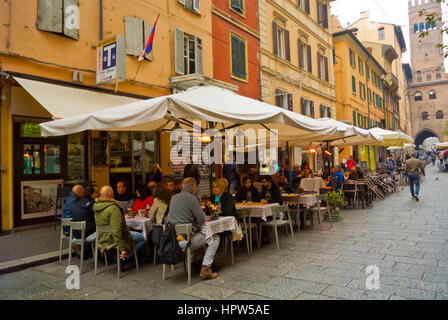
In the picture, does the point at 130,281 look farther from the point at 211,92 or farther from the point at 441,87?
the point at 441,87

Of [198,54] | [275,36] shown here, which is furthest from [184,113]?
[275,36]

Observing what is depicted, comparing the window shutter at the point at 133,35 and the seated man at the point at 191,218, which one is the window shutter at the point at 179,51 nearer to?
the window shutter at the point at 133,35

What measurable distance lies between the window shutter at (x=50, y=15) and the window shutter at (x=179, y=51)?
3.73 m

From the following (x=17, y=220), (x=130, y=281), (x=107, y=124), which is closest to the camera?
(x=130, y=281)

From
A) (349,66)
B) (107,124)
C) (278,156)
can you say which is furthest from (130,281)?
(349,66)

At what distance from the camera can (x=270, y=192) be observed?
669 centimetres

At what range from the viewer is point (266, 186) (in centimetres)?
673

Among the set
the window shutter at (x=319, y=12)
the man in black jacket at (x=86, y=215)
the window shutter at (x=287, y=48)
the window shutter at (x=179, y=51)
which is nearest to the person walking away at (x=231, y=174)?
the window shutter at (x=179, y=51)

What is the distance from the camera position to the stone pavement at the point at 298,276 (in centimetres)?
379

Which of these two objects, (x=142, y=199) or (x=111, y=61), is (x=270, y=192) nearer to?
(x=142, y=199)

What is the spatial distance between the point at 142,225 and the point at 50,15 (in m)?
5.59

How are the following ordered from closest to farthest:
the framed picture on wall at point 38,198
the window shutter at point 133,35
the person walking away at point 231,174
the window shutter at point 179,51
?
the framed picture on wall at point 38,198 → the window shutter at point 133,35 → the person walking away at point 231,174 → the window shutter at point 179,51

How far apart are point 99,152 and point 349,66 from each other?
73.9 ft

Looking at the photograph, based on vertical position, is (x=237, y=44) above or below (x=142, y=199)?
above
